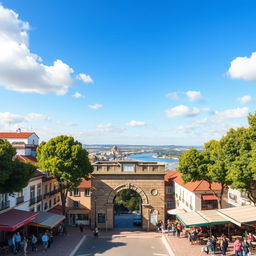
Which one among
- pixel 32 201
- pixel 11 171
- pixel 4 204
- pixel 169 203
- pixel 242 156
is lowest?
pixel 169 203

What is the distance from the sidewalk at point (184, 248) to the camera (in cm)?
2097

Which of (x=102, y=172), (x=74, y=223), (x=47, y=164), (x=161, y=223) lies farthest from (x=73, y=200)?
(x=161, y=223)

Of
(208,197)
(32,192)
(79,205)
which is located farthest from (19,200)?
(208,197)

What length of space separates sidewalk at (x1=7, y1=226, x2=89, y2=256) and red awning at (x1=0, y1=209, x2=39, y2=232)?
2.57 meters

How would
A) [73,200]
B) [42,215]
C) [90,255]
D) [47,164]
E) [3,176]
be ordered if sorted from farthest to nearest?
[73,200], [47,164], [42,215], [90,255], [3,176]

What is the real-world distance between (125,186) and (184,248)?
472 inches

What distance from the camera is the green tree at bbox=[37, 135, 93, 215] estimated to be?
2819cm

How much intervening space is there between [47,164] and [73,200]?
1159cm

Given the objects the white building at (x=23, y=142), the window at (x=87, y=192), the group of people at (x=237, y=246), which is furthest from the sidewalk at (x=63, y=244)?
the white building at (x=23, y=142)

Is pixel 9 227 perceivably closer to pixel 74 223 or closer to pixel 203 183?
pixel 74 223

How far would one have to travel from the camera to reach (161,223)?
1246 inches

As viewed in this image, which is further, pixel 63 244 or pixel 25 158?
pixel 25 158

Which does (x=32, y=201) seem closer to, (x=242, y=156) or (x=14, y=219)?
(x=14, y=219)

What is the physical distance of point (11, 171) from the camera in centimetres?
1886
